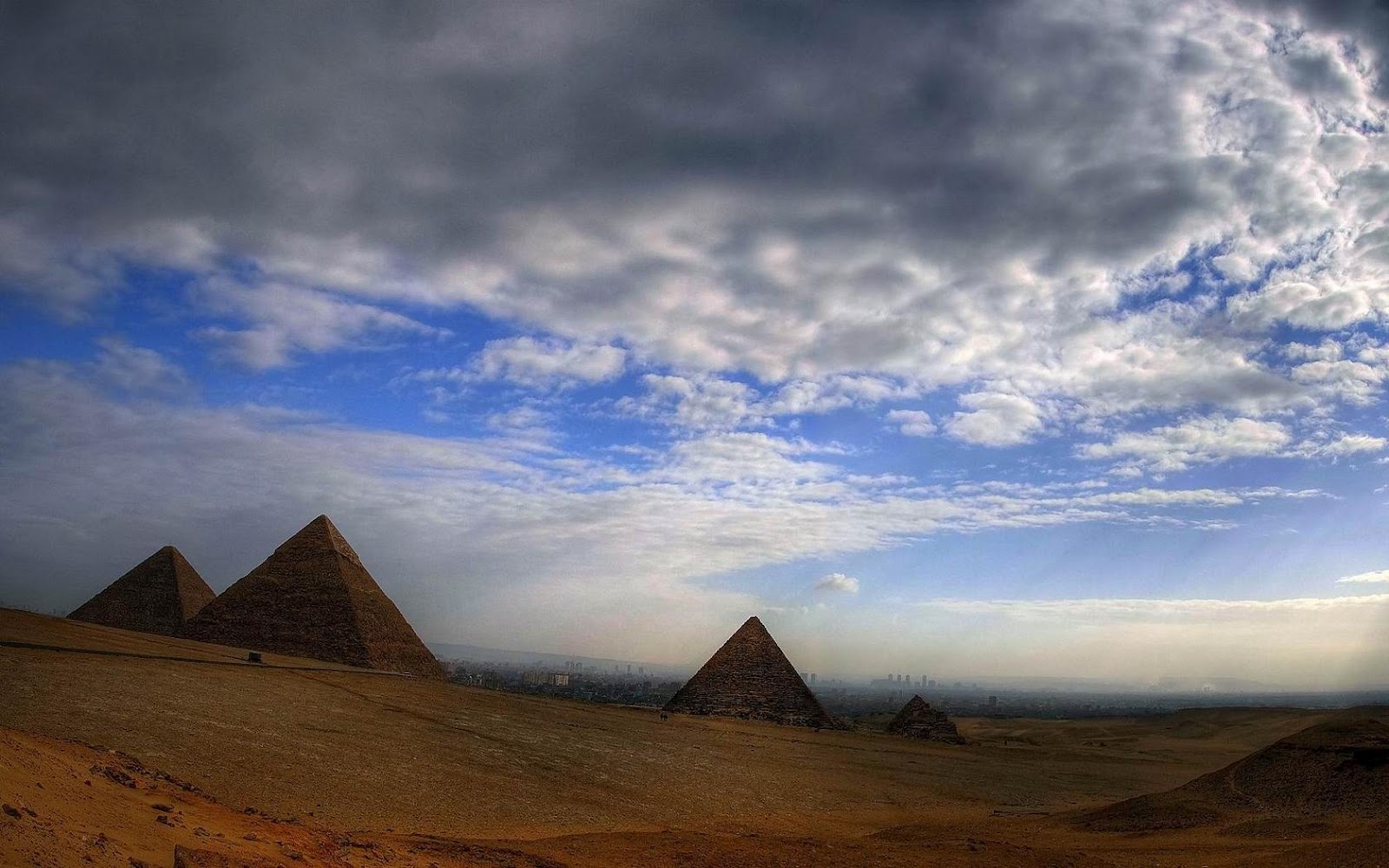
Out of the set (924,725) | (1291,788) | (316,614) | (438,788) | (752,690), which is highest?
(316,614)

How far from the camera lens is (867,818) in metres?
16.0

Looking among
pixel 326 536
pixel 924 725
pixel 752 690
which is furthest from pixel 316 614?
pixel 924 725

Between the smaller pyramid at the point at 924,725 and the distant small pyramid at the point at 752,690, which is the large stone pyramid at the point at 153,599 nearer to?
the distant small pyramid at the point at 752,690

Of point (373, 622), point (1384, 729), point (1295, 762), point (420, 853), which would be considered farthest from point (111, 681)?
point (1384, 729)

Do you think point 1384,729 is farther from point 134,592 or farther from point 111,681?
point 134,592

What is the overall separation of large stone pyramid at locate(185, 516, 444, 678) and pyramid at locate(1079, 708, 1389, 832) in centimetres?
2535

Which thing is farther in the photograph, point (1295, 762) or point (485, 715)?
point (485, 715)

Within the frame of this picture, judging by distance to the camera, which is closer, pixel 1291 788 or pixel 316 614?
pixel 1291 788

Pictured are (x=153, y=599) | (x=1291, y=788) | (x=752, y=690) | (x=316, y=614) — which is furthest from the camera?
(x=153, y=599)

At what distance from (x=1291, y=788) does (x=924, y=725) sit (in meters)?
28.1

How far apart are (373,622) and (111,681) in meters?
17.6

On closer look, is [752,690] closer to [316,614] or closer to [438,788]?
[316,614]

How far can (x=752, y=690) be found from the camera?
120 feet

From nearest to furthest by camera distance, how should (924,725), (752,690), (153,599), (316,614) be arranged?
(316,614) < (752,690) < (153,599) < (924,725)
